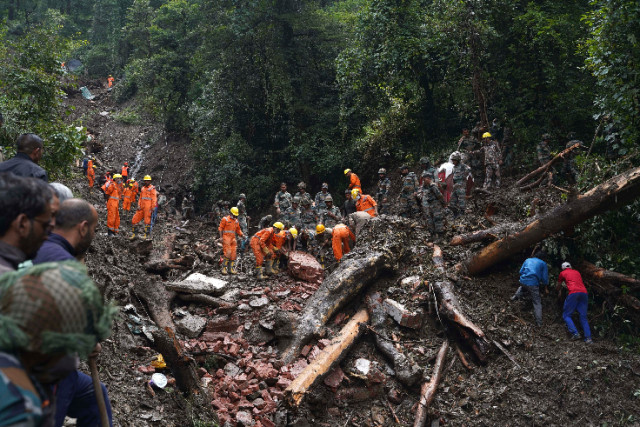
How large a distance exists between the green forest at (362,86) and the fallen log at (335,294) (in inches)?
142

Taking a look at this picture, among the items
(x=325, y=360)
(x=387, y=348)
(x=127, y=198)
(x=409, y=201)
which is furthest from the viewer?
(x=127, y=198)

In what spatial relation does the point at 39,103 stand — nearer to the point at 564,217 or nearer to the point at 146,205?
the point at 146,205

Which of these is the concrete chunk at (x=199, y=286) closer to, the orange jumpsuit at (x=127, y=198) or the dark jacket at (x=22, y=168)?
the dark jacket at (x=22, y=168)

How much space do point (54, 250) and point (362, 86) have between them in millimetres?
14942

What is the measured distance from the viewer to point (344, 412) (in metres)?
5.57

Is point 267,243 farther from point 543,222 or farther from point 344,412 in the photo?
point 543,222

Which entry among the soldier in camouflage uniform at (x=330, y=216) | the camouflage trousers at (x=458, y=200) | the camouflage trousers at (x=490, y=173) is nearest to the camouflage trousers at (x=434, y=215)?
the camouflage trousers at (x=458, y=200)

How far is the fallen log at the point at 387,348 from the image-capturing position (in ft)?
18.7

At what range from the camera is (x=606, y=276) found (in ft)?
21.6

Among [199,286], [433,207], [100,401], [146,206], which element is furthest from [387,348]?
[146,206]

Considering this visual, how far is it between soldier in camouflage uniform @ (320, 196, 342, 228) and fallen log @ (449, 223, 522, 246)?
4.57 meters

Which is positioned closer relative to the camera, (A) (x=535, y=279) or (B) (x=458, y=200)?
(A) (x=535, y=279)

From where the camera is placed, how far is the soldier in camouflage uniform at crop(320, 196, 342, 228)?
12.0 metres

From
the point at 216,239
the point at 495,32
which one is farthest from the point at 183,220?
the point at 495,32
